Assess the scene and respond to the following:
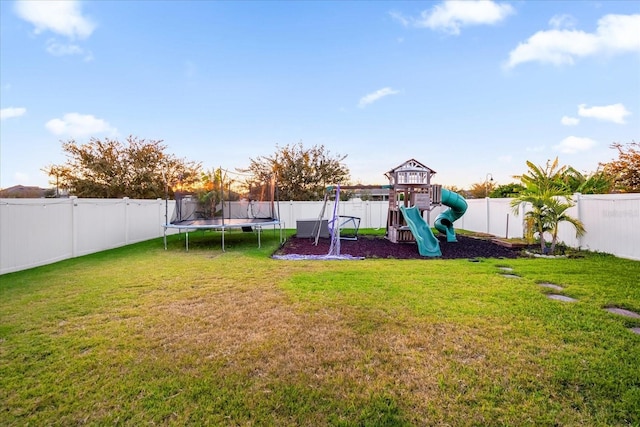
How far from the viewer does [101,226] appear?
759 centimetres

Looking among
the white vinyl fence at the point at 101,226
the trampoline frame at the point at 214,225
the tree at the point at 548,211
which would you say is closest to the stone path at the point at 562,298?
the tree at the point at 548,211

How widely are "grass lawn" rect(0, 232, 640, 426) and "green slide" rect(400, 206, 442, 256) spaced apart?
2566mm

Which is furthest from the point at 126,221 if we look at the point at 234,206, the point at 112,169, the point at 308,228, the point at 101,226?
the point at 112,169

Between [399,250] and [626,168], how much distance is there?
880 centimetres

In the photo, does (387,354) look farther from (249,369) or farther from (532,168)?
(532,168)

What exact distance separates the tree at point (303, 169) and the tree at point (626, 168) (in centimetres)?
1189

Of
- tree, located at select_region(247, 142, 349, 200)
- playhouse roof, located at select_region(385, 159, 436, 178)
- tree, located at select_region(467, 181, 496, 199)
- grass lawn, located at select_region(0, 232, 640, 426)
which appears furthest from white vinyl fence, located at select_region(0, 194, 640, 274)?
tree, located at select_region(467, 181, 496, 199)

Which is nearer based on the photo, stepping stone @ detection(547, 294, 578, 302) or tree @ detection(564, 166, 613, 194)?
stepping stone @ detection(547, 294, 578, 302)

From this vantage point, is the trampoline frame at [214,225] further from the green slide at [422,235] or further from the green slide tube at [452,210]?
the green slide tube at [452,210]

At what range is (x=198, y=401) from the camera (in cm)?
171

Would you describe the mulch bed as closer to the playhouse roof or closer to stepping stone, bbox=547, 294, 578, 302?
the playhouse roof

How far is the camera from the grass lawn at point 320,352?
1.64 meters

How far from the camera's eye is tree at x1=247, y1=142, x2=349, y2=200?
1836cm

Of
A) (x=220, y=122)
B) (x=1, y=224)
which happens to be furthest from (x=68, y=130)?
(x=1, y=224)
